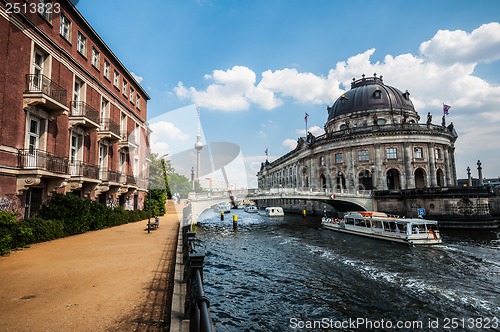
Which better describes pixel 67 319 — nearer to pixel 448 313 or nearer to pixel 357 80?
pixel 448 313

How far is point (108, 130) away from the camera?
24.9 meters

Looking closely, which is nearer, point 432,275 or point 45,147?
point 432,275

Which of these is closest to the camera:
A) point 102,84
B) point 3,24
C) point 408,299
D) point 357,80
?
point 408,299

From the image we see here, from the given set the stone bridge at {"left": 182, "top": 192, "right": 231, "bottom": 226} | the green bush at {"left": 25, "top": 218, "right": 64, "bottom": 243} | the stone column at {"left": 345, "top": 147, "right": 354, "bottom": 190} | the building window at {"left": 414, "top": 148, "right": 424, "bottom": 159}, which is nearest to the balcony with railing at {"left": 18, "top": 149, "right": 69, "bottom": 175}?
the green bush at {"left": 25, "top": 218, "right": 64, "bottom": 243}

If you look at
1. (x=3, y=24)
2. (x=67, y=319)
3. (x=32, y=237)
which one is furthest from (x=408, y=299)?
(x=3, y=24)

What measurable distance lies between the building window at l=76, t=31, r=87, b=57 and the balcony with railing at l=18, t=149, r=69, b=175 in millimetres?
9639

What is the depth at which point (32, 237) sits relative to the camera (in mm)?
13516

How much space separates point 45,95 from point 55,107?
4.99ft

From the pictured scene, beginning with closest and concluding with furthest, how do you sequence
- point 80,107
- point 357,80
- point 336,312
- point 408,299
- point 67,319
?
1. point 67,319
2. point 336,312
3. point 408,299
4. point 80,107
5. point 357,80

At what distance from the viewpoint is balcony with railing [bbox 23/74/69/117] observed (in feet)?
51.6

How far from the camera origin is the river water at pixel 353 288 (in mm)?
9898

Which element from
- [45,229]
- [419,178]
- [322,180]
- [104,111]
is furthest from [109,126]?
[419,178]

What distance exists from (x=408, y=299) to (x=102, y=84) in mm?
27895

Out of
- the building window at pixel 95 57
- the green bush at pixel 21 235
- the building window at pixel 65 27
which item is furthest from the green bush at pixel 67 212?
the building window at pixel 95 57
